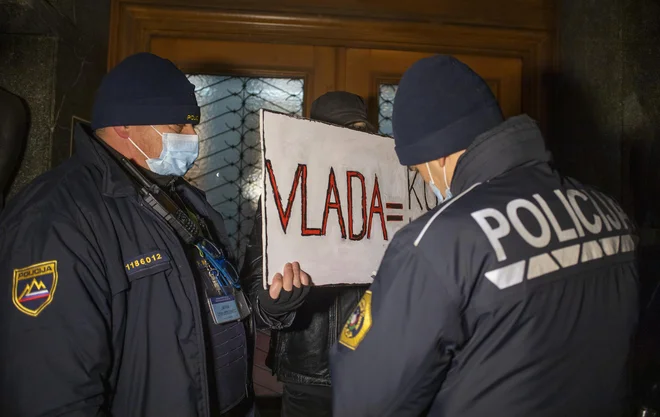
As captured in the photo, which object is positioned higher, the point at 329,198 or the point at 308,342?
the point at 329,198

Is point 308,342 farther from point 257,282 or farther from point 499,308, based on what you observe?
point 499,308

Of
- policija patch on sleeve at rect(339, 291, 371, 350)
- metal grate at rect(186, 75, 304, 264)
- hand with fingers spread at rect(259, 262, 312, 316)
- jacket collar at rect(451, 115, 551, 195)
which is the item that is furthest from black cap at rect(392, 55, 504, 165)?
metal grate at rect(186, 75, 304, 264)

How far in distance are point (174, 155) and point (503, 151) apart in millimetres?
883

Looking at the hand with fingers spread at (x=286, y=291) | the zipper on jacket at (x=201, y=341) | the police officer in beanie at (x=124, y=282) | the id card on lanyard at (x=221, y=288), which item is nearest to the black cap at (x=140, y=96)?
the police officer in beanie at (x=124, y=282)

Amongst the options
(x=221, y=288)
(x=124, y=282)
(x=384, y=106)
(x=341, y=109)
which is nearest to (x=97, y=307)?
(x=124, y=282)

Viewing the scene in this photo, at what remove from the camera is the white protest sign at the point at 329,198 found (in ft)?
4.41

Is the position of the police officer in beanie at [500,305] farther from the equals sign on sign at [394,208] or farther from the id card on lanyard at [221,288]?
the equals sign on sign at [394,208]

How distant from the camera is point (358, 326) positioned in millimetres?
982

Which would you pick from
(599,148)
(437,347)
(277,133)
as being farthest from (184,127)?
(599,148)

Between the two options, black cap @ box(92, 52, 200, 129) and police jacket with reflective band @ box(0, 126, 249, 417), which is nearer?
police jacket with reflective band @ box(0, 126, 249, 417)

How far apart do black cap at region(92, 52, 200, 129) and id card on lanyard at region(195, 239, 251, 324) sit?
364 millimetres

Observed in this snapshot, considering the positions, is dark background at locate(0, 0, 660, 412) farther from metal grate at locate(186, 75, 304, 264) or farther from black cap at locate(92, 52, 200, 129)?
black cap at locate(92, 52, 200, 129)

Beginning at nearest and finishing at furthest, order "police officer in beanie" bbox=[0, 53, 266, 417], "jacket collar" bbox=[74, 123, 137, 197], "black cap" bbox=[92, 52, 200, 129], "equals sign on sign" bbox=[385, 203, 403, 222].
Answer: "police officer in beanie" bbox=[0, 53, 266, 417] < "jacket collar" bbox=[74, 123, 137, 197] < "black cap" bbox=[92, 52, 200, 129] < "equals sign on sign" bbox=[385, 203, 403, 222]

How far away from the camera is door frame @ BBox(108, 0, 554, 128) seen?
8.13 feet
